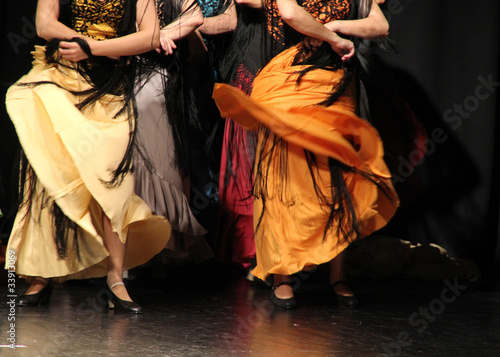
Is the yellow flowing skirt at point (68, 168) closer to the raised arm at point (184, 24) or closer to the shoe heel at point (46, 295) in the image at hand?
the shoe heel at point (46, 295)

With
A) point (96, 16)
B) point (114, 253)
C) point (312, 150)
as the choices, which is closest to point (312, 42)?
point (312, 150)

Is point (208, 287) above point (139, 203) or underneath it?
underneath

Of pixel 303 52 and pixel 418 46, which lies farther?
pixel 418 46

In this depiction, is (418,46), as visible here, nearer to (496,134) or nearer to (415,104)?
(415,104)

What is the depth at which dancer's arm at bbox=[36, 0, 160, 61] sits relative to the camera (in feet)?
7.88

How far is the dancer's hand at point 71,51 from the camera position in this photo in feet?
7.80

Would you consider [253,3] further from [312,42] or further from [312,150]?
[312,150]

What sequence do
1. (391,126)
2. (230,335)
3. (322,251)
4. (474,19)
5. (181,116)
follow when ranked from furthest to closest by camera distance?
(474,19) → (391,126) → (181,116) → (322,251) → (230,335)

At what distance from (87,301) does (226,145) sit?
40.8 inches

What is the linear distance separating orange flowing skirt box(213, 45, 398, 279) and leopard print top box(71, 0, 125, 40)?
469 millimetres

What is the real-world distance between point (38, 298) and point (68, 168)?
0.49 m

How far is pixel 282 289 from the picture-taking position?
2592 mm

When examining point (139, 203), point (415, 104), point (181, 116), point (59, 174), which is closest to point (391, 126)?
point (415, 104)

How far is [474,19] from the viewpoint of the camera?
3.38 metres
